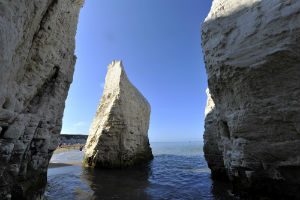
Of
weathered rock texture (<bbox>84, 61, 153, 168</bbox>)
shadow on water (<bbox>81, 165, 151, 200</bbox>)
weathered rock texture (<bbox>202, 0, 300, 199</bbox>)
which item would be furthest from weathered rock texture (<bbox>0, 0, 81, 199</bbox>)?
weathered rock texture (<bbox>84, 61, 153, 168</bbox>)

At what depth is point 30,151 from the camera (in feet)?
24.0

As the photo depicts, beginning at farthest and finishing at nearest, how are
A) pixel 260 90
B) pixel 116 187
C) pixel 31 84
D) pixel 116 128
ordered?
1. pixel 116 128
2. pixel 116 187
3. pixel 260 90
4. pixel 31 84

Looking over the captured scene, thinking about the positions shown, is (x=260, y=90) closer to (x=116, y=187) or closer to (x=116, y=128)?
(x=116, y=187)

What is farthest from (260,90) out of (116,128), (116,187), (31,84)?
(116,128)

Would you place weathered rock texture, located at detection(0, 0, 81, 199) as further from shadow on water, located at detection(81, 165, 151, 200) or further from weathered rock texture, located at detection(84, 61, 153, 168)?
weathered rock texture, located at detection(84, 61, 153, 168)

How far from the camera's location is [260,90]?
8.20 m

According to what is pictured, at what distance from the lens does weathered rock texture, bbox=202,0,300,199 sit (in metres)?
7.49

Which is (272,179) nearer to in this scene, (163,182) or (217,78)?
(217,78)

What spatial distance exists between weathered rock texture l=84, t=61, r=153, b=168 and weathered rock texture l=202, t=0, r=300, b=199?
1107 centimetres

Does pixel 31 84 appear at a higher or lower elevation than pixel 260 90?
lower

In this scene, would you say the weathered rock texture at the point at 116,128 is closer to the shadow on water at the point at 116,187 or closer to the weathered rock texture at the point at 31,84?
the shadow on water at the point at 116,187

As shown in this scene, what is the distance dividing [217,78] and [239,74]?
51.9 inches

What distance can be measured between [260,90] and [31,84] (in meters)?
7.26

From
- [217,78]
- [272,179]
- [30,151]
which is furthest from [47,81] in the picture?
[272,179]
